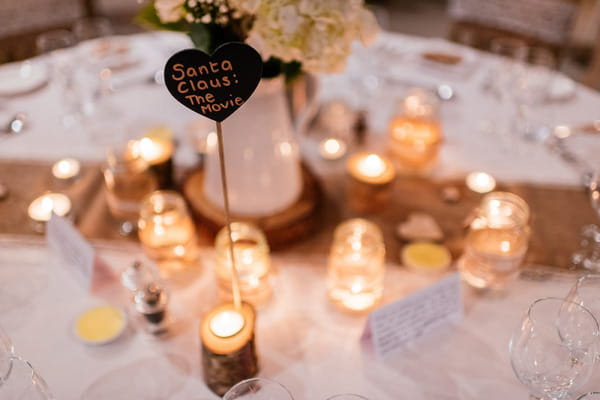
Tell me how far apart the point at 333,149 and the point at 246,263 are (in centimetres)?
63

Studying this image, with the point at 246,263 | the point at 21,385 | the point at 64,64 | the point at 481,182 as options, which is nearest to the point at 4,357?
the point at 21,385

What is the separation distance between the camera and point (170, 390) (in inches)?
39.4

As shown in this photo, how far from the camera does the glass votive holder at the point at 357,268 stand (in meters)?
1.11

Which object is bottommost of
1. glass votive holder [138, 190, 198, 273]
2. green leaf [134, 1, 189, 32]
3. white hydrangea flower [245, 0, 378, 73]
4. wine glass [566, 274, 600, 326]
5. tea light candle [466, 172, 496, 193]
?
tea light candle [466, 172, 496, 193]

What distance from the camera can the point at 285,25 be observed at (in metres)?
0.92

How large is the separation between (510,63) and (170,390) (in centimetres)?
140

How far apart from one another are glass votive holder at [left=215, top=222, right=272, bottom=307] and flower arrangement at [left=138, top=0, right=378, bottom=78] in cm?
36

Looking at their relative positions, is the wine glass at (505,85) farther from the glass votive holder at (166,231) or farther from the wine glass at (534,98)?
the glass votive holder at (166,231)

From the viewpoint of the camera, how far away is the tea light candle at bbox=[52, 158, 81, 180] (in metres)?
1.53

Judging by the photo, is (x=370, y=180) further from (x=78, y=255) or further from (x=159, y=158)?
(x=78, y=255)

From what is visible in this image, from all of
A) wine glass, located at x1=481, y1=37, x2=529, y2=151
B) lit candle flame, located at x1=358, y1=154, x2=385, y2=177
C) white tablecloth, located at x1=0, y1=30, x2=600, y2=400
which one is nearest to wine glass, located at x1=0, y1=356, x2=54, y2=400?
white tablecloth, located at x1=0, y1=30, x2=600, y2=400

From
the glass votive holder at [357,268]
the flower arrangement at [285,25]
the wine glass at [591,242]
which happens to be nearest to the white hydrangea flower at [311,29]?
the flower arrangement at [285,25]

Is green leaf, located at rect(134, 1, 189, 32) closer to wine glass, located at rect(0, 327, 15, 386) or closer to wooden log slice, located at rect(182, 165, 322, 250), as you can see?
wooden log slice, located at rect(182, 165, 322, 250)

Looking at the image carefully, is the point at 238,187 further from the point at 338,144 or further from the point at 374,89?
the point at 374,89
